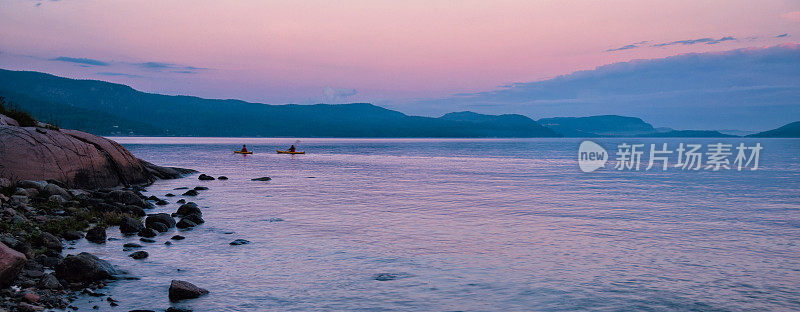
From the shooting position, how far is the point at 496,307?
11.8 metres

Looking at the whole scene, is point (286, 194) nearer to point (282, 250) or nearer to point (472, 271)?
point (282, 250)

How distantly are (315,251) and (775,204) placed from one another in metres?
26.5

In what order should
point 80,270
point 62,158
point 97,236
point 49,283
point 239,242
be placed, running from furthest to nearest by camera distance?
1. point 62,158
2. point 239,242
3. point 97,236
4. point 80,270
5. point 49,283

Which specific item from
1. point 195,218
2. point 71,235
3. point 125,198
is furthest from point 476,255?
point 125,198

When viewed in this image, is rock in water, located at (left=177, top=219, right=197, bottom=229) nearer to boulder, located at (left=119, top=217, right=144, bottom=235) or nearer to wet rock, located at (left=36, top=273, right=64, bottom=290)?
boulder, located at (left=119, top=217, right=144, bottom=235)

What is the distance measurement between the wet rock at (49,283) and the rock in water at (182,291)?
223cm

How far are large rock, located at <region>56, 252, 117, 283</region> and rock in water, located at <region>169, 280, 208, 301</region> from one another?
6.43 feet

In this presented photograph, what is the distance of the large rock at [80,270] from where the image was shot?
12.2 metres

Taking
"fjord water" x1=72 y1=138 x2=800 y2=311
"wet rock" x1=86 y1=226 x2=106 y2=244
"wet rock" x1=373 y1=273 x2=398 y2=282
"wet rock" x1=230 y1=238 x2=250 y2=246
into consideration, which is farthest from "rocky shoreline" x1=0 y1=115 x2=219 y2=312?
"wet rock" x1=373 y1=273 x2=398 y2=282

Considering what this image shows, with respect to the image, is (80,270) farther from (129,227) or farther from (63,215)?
(63,215)

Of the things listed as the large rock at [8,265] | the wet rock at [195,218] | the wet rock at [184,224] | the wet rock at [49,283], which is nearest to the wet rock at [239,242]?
the wet rock at [184,224]

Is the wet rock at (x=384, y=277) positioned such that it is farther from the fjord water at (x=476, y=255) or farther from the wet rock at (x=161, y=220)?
the wet rock at (x=161, y=220)

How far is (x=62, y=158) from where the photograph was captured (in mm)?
29062

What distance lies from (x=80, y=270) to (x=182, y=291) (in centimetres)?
261
